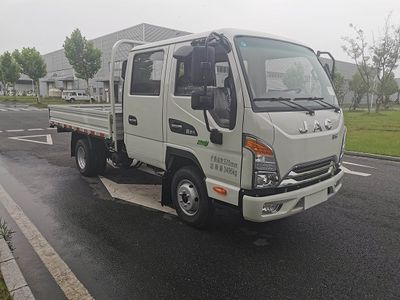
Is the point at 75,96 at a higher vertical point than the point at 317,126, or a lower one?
higher

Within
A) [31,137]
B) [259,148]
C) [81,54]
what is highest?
[81,54]

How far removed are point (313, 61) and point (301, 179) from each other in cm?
175

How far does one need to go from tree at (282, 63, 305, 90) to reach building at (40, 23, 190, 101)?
93.1ft

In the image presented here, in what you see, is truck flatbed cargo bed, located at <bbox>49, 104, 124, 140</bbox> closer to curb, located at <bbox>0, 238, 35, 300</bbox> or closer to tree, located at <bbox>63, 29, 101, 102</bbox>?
curb, located at <bbox>0, 238, 35, 300</bbox>

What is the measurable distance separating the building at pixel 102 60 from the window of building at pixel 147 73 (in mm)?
26859

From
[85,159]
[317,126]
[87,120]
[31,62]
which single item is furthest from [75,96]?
[317,126]

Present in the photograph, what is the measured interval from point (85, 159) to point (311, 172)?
468 cm

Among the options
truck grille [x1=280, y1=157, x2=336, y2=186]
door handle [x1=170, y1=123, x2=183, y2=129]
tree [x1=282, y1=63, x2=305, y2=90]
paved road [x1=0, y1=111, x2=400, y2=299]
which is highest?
tree [x1=282, y1=63, x2=305, y2=90]

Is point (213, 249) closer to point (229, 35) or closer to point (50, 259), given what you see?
point (50, 259)

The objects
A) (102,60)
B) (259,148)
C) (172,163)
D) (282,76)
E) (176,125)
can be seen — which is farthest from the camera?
(102,60)

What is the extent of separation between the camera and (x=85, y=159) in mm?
6762

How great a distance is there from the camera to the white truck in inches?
136

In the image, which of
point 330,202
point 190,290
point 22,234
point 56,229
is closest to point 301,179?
point 190,290

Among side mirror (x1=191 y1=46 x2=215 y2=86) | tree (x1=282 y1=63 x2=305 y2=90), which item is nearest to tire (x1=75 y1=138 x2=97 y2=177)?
side mirror (x1=191 y1=46 x2=215 y2=86)
